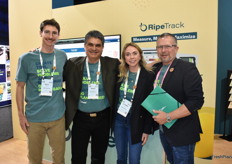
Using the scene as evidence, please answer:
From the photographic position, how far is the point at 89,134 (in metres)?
1.92

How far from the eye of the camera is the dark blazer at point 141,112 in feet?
5.62

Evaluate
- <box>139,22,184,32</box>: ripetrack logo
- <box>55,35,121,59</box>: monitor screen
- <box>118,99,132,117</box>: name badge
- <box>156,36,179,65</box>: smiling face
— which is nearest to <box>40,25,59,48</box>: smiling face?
<box>118,99,132,117</box>: name badge

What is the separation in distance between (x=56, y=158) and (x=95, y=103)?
775 mm

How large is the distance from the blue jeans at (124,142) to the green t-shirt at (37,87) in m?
0.63

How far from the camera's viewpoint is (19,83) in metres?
1.87

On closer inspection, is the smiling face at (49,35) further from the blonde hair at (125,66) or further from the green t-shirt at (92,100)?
the blonde hair at (125,66)

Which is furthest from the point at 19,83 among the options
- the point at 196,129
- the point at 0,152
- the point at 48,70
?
the point at 0,152

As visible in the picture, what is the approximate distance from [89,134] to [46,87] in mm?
642

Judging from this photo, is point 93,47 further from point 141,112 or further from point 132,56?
point 141,112

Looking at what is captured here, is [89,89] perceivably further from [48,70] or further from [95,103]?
[48,70]

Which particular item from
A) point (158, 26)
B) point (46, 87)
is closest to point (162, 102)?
point (46, 87)

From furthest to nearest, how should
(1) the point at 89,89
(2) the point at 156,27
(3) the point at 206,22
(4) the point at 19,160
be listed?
(4) the point at 19,160 → (2) the point at 156,27 → (3) the point at 206,22 → (1) the point at 89,89

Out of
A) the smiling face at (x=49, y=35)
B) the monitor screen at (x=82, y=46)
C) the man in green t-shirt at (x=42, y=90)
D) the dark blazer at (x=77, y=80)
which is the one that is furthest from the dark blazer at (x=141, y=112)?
the monitor screen at (x=82, y=46)

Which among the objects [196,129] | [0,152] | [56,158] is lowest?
[0,152]
